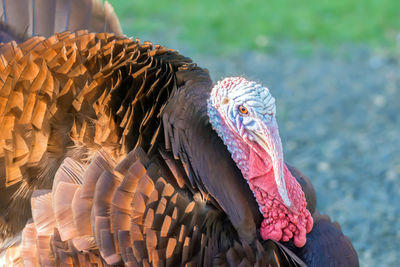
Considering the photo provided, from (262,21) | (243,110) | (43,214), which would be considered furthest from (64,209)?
(262,21)

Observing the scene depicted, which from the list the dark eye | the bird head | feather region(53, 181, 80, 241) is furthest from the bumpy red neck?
feather region(53, 181, 80, 241)

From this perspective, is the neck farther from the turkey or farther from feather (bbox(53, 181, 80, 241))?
feather (bbox(53, 181, 80, 241))

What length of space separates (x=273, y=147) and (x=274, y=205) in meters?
0.30

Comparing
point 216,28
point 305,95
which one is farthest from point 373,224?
point 216,28

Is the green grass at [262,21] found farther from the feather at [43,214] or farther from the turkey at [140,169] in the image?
the feather at [43,214]

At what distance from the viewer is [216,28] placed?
7.77 meters

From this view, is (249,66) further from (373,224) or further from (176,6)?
(373,224)

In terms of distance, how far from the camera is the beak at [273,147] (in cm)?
259

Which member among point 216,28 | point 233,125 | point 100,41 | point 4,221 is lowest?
point 4,221

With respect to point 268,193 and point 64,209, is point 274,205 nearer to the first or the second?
point 268,193

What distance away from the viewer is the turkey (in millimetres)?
2514

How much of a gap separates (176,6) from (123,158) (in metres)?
6.08

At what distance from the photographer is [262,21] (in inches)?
310

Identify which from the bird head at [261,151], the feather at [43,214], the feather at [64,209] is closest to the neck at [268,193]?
the bird head at [261,151]
